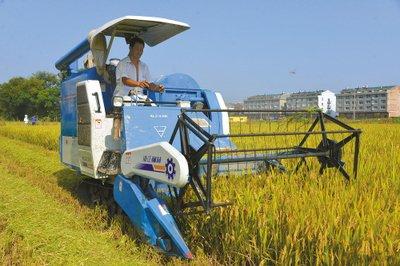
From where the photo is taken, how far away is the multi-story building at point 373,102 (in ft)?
286

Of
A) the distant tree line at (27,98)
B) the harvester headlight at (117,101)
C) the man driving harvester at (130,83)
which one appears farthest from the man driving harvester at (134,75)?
the distant tree line at (27,98)

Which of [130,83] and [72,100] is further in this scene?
[72,100]

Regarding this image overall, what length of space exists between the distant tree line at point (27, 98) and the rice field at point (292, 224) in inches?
2701

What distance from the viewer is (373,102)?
296ft

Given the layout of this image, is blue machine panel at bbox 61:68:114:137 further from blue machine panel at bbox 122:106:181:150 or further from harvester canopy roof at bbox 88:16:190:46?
blue machine panel at bbox 122:106:181:150

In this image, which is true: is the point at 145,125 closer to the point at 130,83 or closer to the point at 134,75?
the point at 130,83

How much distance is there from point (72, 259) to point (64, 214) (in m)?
1.59

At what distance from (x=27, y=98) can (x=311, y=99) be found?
192 ft

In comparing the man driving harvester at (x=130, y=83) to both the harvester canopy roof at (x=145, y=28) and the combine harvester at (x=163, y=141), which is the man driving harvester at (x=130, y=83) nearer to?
the combine harvester at (x=163, y=141)

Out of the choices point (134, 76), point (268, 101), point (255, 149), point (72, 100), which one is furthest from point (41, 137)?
point (268, 101)

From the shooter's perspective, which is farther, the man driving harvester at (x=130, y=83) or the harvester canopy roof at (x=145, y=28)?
the harvester canopy roof at (x=145, y=28)

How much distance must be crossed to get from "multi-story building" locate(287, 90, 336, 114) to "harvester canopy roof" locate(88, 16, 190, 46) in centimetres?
9227

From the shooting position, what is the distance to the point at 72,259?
144 inches

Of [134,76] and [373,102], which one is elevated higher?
[134,76]
